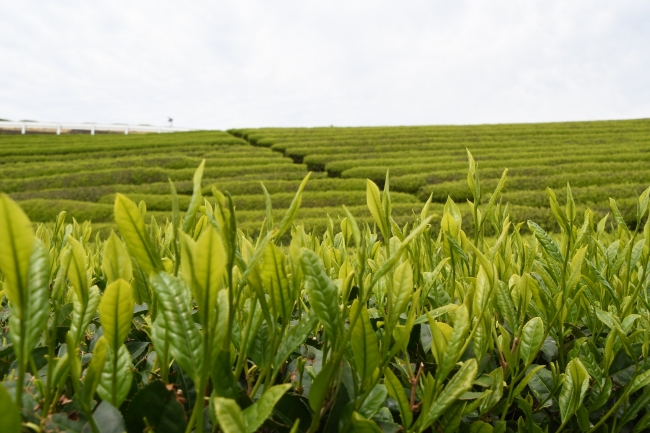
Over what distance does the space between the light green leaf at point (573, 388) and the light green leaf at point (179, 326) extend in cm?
51

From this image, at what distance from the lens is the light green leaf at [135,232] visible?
1.52ft

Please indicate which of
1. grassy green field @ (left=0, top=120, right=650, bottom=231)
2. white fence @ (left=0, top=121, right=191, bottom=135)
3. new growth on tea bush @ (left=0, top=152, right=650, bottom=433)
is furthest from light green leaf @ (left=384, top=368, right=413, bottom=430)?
white fence @ (left=0, top=121, right=191, bottom=135)

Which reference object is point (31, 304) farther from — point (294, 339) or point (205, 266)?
point (294, 339)

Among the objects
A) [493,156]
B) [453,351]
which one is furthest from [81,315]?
[493,156]

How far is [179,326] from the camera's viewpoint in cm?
42

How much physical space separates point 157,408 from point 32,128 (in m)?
37.2

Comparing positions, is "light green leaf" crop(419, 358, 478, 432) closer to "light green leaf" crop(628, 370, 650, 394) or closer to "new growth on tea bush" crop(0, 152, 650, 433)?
"new growth on tea bush" crop(0, 152, 650, 433)

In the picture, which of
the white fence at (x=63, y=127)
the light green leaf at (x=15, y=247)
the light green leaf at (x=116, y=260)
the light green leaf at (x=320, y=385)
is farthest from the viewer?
the white fence at (x=63, y=127)

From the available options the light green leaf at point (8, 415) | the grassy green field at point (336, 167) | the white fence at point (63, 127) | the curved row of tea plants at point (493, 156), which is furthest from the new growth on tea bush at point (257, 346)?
the white fence at point (63, 127)

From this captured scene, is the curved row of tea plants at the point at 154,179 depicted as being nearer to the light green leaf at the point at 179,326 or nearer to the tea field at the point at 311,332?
the tea field at the point at 311,332

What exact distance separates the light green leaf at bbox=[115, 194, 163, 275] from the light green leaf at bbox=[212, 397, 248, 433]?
0.16 meters

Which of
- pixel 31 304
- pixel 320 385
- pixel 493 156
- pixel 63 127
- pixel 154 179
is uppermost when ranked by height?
pixel 63 127

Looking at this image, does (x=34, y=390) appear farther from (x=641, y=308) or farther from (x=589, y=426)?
(x=641, y=308)

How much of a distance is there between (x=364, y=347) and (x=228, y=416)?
0.17 meters
